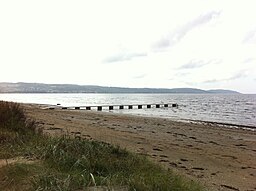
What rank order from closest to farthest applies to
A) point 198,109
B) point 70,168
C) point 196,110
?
point 70,168 → point 196,110 → point 198,109

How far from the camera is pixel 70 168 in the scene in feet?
15.5

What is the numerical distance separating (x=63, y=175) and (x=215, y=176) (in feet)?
15.1

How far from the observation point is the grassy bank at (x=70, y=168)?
13.2 ft

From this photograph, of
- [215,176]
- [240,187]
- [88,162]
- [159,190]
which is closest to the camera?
[159,190]

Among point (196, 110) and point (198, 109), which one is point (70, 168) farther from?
point (198, 109)

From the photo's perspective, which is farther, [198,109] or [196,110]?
[198,109]

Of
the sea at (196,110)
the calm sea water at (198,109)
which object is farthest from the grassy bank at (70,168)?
the calm sea water at (198,109)

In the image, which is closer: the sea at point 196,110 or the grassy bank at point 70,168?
the grassy bank at point 70,168

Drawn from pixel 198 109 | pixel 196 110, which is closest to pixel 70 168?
pixel 196 110

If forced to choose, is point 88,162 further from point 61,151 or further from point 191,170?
point 191,170

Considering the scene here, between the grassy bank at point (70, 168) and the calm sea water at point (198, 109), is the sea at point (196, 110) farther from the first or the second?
the grassy bank at point (70, 168)

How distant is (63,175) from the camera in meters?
4.30

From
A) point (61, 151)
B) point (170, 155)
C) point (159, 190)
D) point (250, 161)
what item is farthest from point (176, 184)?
point (250, 161)

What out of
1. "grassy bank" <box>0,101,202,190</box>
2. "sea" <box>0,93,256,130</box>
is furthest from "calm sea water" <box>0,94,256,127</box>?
"grassy bank" <box>0,101,202,190</box>
